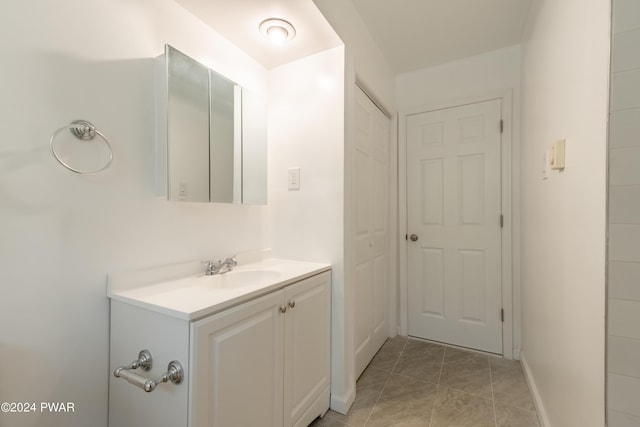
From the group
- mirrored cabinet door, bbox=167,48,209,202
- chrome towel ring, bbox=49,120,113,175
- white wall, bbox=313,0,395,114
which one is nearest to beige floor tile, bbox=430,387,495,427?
mirrored cabinet door, bbox=167,48,209,202

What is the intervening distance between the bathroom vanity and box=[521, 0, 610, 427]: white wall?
41.6 inches

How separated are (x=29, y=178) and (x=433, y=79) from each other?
8.87 ft

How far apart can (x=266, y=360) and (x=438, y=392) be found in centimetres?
126

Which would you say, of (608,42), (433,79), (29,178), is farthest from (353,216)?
(433,79)

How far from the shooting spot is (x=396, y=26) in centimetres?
190

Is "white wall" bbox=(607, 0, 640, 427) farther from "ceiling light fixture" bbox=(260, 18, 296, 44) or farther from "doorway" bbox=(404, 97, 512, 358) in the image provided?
"doorway" bbox=(404, 97, 512, 358)

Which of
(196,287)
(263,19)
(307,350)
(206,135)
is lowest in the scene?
(307,350)

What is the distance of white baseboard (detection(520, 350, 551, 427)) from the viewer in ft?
4.56

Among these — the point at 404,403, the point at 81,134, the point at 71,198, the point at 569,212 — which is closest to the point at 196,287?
the point at 71,198

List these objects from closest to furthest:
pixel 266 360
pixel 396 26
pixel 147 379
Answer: pixel 147 379 < pixel 266 360 < pixel 396 26

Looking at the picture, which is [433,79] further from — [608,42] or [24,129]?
[24,129]

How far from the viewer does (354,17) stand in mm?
1714

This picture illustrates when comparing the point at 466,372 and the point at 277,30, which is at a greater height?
the point at 277,30

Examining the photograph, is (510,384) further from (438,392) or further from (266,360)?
(266,360)
